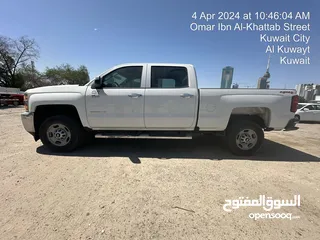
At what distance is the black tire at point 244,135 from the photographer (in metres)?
4.05

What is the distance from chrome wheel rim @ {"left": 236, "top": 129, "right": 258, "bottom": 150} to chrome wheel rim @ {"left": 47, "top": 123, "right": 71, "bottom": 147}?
3983 mm

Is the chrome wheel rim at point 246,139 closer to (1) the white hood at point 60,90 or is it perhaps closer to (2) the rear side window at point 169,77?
(2) the rear side window at point 169,77

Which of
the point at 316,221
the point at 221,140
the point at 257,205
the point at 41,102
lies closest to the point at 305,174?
the point at 316,221

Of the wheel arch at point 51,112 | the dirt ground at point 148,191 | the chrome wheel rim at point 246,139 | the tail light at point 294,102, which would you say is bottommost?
the dirt ground at point 148,191

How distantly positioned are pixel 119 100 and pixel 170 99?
45.0 inches

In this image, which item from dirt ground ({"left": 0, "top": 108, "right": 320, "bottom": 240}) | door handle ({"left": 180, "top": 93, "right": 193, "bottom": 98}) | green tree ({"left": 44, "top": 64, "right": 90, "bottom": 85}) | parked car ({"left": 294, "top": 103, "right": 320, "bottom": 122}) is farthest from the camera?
green tree ({"left": 44, "top": 64, "right": 90, "bottom": 85})

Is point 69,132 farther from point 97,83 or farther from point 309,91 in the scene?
point 309,91

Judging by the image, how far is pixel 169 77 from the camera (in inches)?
163

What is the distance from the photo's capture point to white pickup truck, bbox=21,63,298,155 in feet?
12.9

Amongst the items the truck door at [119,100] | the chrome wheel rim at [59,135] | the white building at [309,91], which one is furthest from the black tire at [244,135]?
the white building at [309,91]

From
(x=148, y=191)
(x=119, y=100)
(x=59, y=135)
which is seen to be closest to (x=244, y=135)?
(x=148, y=191)

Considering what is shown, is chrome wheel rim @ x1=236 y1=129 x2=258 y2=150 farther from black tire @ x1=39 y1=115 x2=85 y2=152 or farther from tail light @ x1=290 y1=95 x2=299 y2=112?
black tire @ x1=39 y1=115 x2=85 y2=152

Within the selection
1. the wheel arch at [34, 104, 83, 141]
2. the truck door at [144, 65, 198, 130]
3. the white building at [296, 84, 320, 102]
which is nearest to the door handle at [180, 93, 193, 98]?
the truck door at [144, 65, 198, 130]

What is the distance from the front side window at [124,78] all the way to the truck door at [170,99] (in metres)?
0.27
